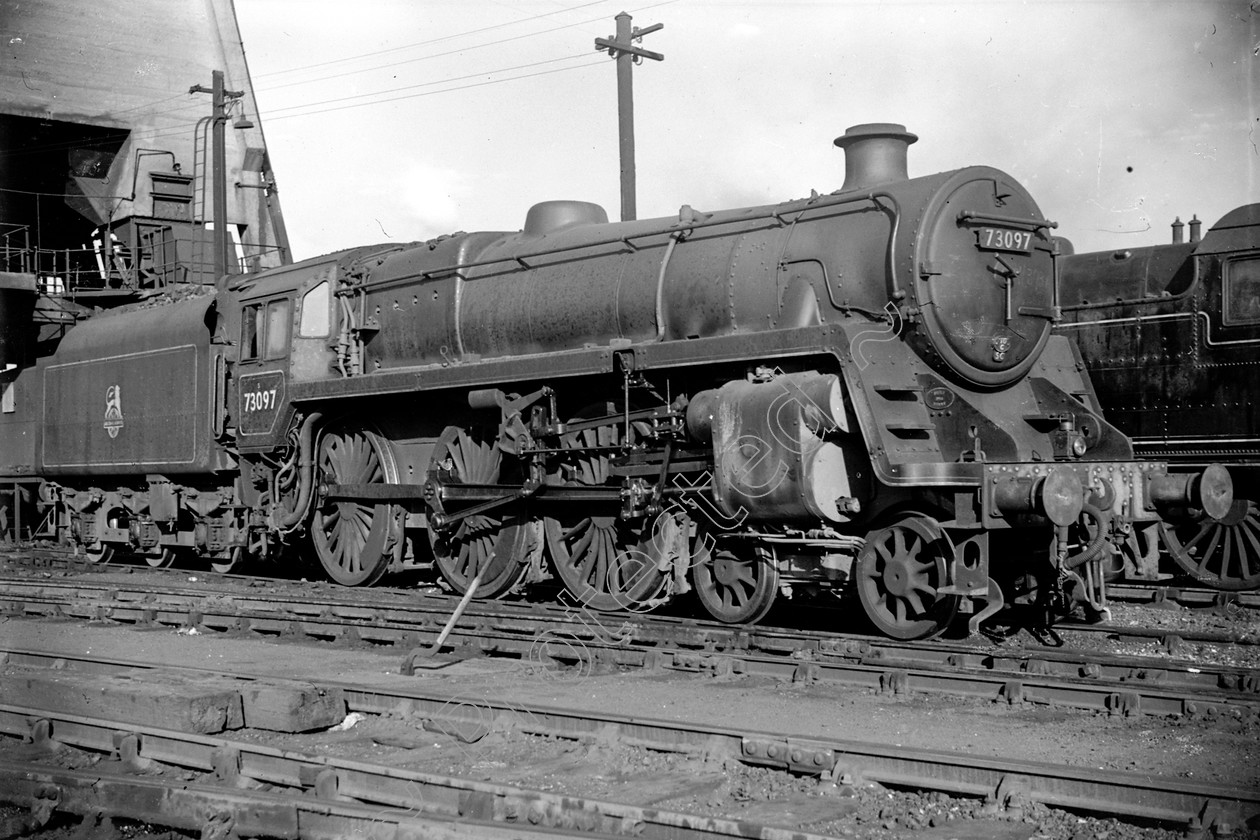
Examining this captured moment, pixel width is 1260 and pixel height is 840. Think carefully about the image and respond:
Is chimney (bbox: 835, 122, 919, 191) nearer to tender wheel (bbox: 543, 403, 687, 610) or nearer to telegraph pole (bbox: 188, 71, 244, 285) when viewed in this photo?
tender wheel (bbox: 543, 403, 687, 610)

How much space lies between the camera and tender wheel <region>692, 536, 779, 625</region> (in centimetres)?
886

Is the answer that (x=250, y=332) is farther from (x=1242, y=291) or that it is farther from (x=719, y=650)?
(x=1242, y=291)

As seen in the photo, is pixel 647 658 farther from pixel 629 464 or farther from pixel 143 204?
pixel 143 204

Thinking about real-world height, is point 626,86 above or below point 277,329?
above

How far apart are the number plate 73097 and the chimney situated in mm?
789

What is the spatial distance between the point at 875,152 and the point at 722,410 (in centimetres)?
228

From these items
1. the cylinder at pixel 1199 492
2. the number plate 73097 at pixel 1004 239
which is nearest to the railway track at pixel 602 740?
the cylinder at pixel 1199 492

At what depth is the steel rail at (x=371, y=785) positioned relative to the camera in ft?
14.2

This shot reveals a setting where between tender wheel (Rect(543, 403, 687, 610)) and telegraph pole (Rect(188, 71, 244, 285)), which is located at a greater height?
telegraph pole (Rect(188, 71, 244, 285))

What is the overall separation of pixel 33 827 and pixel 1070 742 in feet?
14.4

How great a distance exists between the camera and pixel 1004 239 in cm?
879

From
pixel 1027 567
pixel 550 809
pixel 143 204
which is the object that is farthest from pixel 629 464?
pixel 143 204

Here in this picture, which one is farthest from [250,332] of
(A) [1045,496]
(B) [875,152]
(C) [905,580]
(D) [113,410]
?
(A) [1045,496]

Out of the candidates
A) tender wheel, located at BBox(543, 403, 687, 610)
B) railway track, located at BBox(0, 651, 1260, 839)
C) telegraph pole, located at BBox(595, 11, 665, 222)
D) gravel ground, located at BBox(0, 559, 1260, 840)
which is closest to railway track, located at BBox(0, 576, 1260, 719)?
gravel ground, located at BBox(0, 559, 1260, 840)
